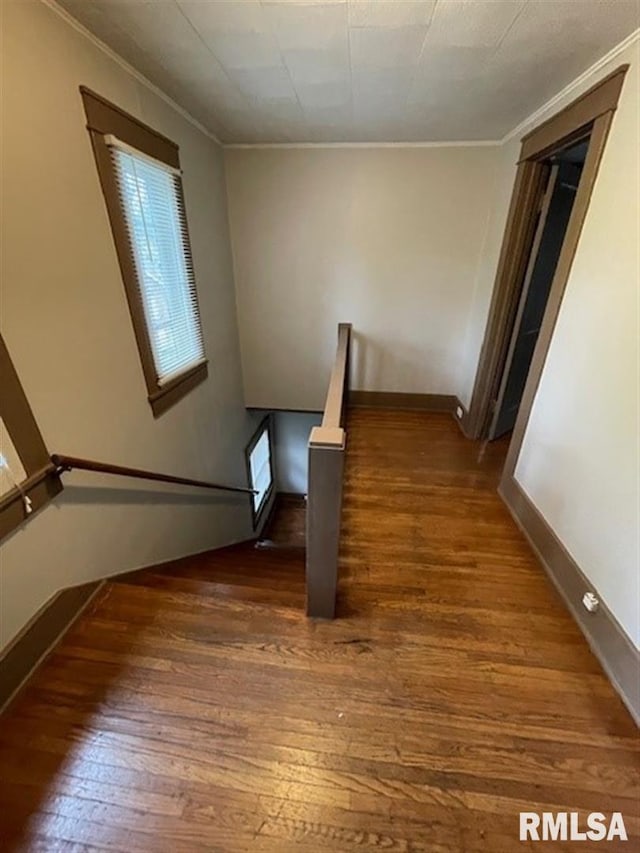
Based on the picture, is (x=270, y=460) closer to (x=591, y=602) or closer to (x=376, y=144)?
(x=376, y=144)

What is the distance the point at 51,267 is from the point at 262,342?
8.15 feet

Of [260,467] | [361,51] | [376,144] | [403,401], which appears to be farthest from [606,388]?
[260,467]

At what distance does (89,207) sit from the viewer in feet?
5.65

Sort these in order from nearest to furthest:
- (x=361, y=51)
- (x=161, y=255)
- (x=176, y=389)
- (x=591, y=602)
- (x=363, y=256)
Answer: (x=591, y=602), (x=361, y=51), (x=161, y=255), (x=176, y=389), (x=363, y=256)

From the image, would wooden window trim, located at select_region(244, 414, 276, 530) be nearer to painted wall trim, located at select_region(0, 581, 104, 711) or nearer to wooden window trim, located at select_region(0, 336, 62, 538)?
painted wall trim, located at select_region(0, 581, 104, 711)

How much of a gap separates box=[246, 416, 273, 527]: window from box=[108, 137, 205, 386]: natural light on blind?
6.46 feet

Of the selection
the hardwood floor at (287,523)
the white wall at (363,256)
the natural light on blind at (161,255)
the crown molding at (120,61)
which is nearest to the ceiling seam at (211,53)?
the crown molding at (120,61)

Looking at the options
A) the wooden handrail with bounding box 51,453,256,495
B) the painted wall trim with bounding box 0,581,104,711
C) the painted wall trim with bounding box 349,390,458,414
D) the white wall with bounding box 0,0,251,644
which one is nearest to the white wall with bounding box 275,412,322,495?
the painted wall trim with bounding box 349,390,458,414

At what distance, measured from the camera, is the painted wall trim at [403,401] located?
390 cm

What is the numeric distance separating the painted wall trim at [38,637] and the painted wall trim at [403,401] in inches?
115

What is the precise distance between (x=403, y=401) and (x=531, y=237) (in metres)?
1.79

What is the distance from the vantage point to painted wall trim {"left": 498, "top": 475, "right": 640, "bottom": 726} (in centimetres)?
139

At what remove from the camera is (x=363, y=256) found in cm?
345

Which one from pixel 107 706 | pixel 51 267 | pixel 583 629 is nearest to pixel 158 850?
pixel 107 706
